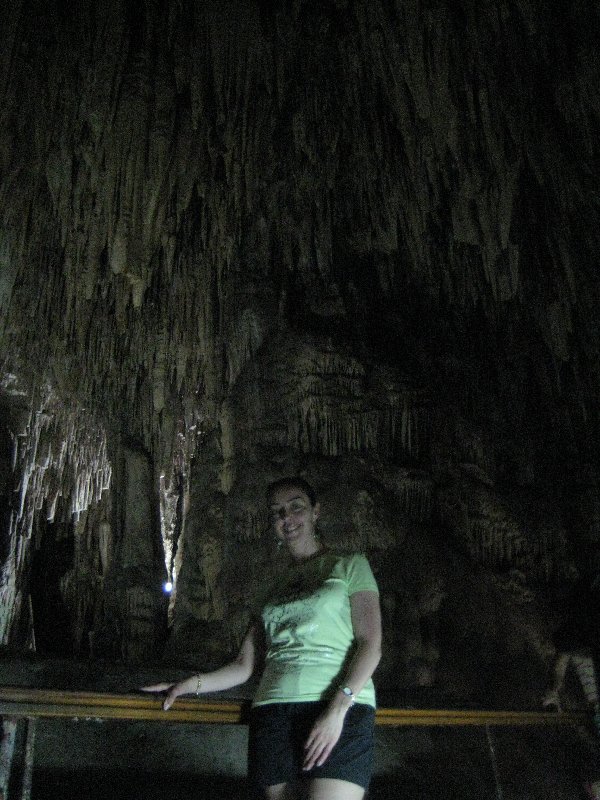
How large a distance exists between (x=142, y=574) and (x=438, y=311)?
484 centimetres

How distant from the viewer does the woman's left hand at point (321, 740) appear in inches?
54.8

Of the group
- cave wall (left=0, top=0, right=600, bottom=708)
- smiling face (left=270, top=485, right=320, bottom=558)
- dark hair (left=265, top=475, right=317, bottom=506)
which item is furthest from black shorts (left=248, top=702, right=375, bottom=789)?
cave wall (left=0, top=0, right=600, bottom=708)

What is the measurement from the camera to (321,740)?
1.39 m

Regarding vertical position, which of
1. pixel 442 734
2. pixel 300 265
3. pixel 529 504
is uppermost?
pixel 300 265

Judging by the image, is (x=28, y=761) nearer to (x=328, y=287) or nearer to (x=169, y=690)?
(x=169, y=690)

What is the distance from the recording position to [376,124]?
5.62m

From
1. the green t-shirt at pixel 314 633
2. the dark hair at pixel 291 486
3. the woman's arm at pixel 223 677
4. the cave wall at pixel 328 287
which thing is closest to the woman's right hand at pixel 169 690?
the woman's arm at pixel 223 677

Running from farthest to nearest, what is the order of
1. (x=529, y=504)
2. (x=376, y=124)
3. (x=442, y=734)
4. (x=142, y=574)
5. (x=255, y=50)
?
(x=142, y=574)
(x=529, y=504)
(x=376, y=124)
(x=255, y=50)
(x=442, y=734)

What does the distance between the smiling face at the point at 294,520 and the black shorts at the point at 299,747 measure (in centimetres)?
43

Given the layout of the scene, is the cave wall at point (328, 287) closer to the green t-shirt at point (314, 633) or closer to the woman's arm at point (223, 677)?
the woman's arm at point (223, 677)

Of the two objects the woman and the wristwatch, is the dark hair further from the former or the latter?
the wristwatch

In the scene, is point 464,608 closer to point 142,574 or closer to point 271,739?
point 142,574

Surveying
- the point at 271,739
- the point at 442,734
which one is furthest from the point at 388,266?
the point at 271,739

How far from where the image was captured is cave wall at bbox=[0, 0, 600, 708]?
4938mm
